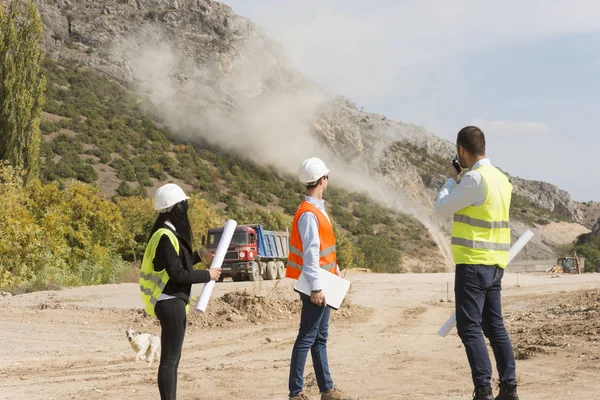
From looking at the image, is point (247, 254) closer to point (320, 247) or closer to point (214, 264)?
point (320, 247)

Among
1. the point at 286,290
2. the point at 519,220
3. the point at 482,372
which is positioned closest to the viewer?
the point at 482,372

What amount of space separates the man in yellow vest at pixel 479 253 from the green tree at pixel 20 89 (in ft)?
99.3

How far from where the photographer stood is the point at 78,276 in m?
27.6

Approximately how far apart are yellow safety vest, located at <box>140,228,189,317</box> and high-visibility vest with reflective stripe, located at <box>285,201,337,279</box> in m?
0.99

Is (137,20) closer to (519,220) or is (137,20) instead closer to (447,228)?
(447,228)

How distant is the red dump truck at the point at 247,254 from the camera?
2986cm

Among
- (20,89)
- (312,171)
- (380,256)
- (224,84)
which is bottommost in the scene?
(380,256)

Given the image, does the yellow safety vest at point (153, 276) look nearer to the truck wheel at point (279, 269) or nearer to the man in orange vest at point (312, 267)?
the man in orange vest at point (312, 267)

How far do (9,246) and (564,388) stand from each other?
808 inches

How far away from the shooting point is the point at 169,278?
5.29 metres

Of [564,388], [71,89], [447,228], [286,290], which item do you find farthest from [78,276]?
[447,228]

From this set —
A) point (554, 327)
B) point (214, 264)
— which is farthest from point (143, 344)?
point (554, 327)

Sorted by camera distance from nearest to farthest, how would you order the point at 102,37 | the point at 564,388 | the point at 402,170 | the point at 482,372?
the point at 482,372, the point at 564,388, the point at 102,37, the point at 402,170

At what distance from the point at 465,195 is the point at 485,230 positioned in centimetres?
30
